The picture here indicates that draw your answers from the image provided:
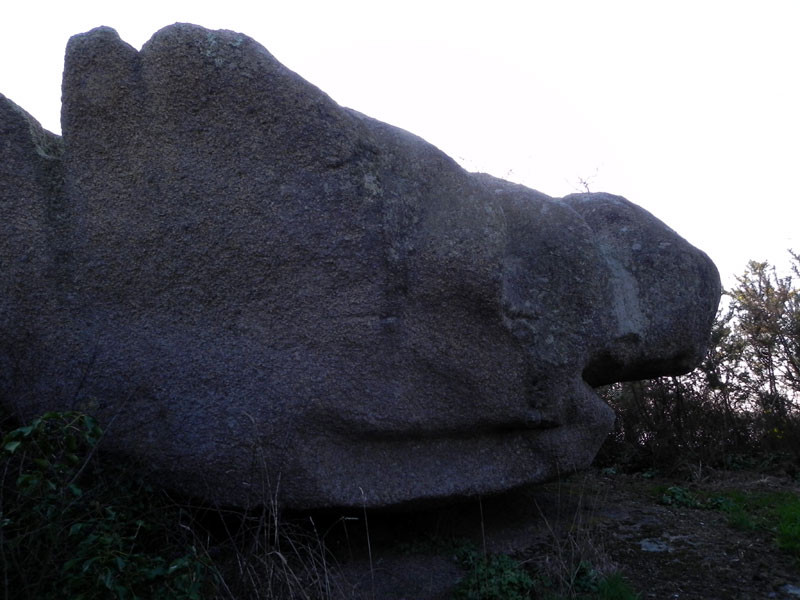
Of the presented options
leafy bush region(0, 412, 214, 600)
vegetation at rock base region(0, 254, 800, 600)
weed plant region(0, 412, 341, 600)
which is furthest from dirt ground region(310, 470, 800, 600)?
A: leafy bush region(0, 412, 214, 600)

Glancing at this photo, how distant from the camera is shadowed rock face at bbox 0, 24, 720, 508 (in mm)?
3635

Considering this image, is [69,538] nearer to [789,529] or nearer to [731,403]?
[789,529]

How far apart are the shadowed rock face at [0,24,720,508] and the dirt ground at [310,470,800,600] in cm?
39

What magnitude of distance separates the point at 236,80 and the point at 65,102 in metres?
0.85

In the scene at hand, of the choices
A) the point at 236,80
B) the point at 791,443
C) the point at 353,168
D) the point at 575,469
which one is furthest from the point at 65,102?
the point at 791,443

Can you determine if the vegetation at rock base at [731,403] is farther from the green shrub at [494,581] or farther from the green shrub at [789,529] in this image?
the green shrub at [494,581]

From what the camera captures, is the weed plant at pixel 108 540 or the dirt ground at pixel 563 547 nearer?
the weed plant at pixel 108 540

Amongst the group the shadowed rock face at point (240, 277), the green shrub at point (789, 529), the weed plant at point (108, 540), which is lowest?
the weed plant at point (108, 540)

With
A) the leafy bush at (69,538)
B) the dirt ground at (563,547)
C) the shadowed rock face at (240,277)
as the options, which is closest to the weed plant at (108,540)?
the leafy bush at (69,538)

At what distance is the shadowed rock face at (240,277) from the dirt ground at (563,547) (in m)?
0.39

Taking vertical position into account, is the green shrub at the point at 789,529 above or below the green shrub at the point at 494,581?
above

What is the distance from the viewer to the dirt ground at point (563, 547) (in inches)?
154

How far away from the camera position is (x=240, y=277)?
369cm

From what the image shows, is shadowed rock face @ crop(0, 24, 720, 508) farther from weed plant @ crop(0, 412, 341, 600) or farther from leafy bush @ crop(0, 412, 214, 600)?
leafy bush @ crop(0, 412, 214, 600)
